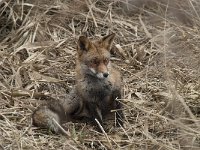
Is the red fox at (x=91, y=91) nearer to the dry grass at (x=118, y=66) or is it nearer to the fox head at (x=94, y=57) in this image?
the fox head at (x=94, y=57)

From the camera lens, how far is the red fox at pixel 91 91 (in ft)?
18.5

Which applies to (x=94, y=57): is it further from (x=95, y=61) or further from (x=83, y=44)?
(x=83, y=44)

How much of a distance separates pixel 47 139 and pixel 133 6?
3.37 metres

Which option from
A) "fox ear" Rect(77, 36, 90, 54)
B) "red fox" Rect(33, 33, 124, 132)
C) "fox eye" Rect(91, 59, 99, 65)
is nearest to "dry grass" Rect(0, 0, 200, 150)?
"red fox" Rect(33, 33, 124, 132)

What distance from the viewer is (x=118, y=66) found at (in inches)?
272

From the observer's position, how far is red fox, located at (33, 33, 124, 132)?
18.5 ft

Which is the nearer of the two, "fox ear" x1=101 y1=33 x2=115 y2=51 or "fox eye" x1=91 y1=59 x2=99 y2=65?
"fox eye" x1=91 y1=59 x2=99 y2=65

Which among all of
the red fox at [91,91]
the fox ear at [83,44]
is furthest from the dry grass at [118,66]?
the fox ear at [83,44]

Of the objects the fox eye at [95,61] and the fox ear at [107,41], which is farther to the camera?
the fox ear at [107,41]

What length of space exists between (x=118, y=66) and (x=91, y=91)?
3.97 ft

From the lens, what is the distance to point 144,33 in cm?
757

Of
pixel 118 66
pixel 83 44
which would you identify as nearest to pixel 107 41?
pixel 83 44

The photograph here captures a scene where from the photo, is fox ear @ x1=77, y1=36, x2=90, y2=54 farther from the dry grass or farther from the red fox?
the dry grass

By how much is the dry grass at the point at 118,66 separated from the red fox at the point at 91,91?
18cm
